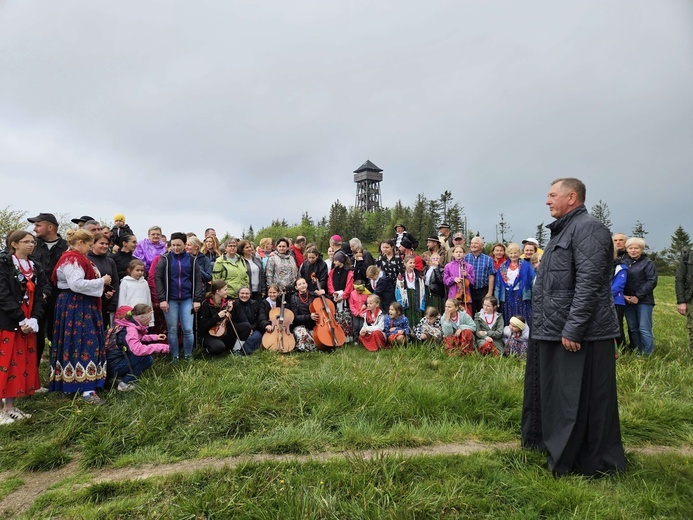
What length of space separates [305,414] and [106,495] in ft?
6.12

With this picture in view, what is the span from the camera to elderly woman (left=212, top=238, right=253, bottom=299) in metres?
7.39

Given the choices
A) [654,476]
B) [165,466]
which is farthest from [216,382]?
[654,476]

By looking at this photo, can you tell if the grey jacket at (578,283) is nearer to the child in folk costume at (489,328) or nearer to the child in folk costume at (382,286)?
A: the child in folk costume at (489,328)

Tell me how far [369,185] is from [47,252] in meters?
106

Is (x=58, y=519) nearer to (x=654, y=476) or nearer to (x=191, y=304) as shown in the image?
(x=191, y=304)

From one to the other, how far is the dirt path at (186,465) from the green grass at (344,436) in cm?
10

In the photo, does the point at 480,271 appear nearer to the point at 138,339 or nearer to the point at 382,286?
the point at 382,286

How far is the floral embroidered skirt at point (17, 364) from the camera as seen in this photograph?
443 centimetres

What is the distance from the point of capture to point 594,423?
316 centimetres

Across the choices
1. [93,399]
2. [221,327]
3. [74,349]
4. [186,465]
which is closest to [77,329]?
[74,349]

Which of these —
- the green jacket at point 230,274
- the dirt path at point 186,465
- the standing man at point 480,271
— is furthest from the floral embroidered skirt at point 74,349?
the standing man at point 480,271

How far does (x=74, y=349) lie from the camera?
4910 mm

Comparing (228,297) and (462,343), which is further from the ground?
(228,297)

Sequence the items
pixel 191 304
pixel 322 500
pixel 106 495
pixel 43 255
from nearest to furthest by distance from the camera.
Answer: pixel 322 500 < pixel 106 495 < pixel 43 255 < pixel 191 304
